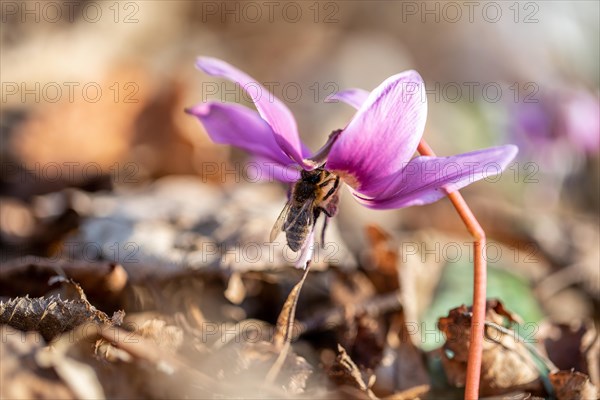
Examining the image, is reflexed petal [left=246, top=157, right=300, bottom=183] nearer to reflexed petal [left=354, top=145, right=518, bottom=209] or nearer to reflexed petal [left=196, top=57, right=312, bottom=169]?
reflexed petal [left=196, top=57, right=312, bottom=169]

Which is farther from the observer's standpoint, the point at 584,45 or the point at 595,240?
the point at 584,45

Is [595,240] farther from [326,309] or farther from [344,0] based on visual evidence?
[344,0]

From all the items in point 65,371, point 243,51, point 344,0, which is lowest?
point 243,51

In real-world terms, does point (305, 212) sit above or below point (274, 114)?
below

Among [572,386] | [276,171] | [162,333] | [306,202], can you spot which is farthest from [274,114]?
[572,386]

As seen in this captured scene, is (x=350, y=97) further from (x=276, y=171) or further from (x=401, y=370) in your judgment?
(x=401, y=370)

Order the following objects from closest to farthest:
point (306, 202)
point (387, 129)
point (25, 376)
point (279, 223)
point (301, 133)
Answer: point (25, 376), point (387, 129), point (306, 202), point (279, 223), point (301, 133)

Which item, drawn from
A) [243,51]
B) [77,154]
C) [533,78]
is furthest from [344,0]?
[77,154]
